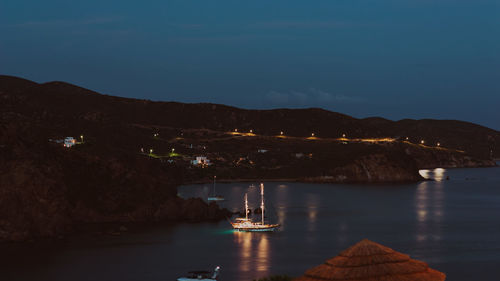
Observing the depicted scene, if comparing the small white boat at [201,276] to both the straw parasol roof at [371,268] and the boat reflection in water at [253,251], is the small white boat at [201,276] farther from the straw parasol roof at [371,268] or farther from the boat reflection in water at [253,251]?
the straw parasol roof at [371,268]

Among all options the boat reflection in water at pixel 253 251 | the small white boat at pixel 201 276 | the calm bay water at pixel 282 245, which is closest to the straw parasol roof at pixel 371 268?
the small white boat at pixel 201 276

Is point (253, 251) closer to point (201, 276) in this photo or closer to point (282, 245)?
point (282, 245)

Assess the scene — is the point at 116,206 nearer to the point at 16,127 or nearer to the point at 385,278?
the point at 16,127

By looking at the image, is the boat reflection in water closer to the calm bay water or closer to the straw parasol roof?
the calm bay water

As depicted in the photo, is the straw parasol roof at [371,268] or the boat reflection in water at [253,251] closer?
the straw parasol roof at [371,268]

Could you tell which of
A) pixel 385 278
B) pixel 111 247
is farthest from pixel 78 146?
pixel 385 278

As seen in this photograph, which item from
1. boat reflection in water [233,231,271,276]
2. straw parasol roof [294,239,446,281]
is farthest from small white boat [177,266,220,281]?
straw parasol roof [294,239,446,281]

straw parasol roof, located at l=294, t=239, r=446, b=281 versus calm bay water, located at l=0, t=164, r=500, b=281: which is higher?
straw parasol roof, located at l=294, t=239, r=446, b=281
